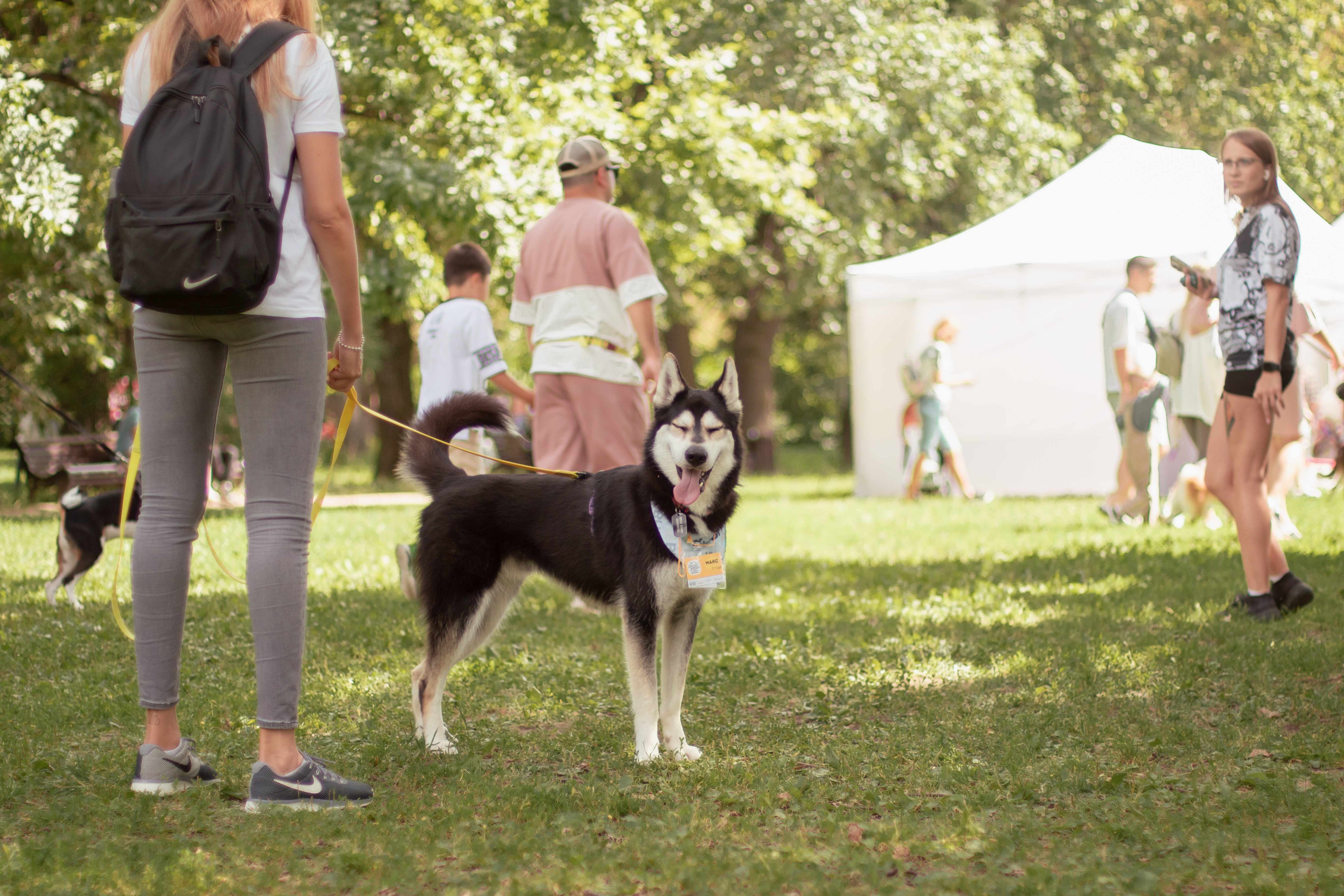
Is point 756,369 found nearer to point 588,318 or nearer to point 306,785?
point 588,318

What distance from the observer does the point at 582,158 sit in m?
6.25

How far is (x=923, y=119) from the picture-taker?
63.1 feet

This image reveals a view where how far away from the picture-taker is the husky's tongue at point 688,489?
402cm

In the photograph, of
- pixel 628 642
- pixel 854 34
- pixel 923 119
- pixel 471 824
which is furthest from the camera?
pixel 923 119

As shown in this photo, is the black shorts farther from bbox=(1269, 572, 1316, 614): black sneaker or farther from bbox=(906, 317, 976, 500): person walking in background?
bbox=(906, 317, 976, 500): person walking in background

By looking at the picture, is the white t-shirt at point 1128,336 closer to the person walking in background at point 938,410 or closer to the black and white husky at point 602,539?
A: the person walking in background at point 938,410

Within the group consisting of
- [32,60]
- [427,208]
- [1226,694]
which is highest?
[32,60]

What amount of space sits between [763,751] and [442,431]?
60.7 inches

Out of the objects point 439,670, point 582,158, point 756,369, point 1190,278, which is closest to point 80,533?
point 582,158

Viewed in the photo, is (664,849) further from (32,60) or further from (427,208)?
(32,60)

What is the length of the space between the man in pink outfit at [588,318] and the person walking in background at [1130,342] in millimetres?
6409

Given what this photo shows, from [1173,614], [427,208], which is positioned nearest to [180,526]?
[1173,614]

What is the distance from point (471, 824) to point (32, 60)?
12.8m

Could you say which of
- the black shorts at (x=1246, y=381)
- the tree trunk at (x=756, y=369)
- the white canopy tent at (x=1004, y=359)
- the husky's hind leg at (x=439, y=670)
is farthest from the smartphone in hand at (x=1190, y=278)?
the tree trunk at (x=756, y=369)
